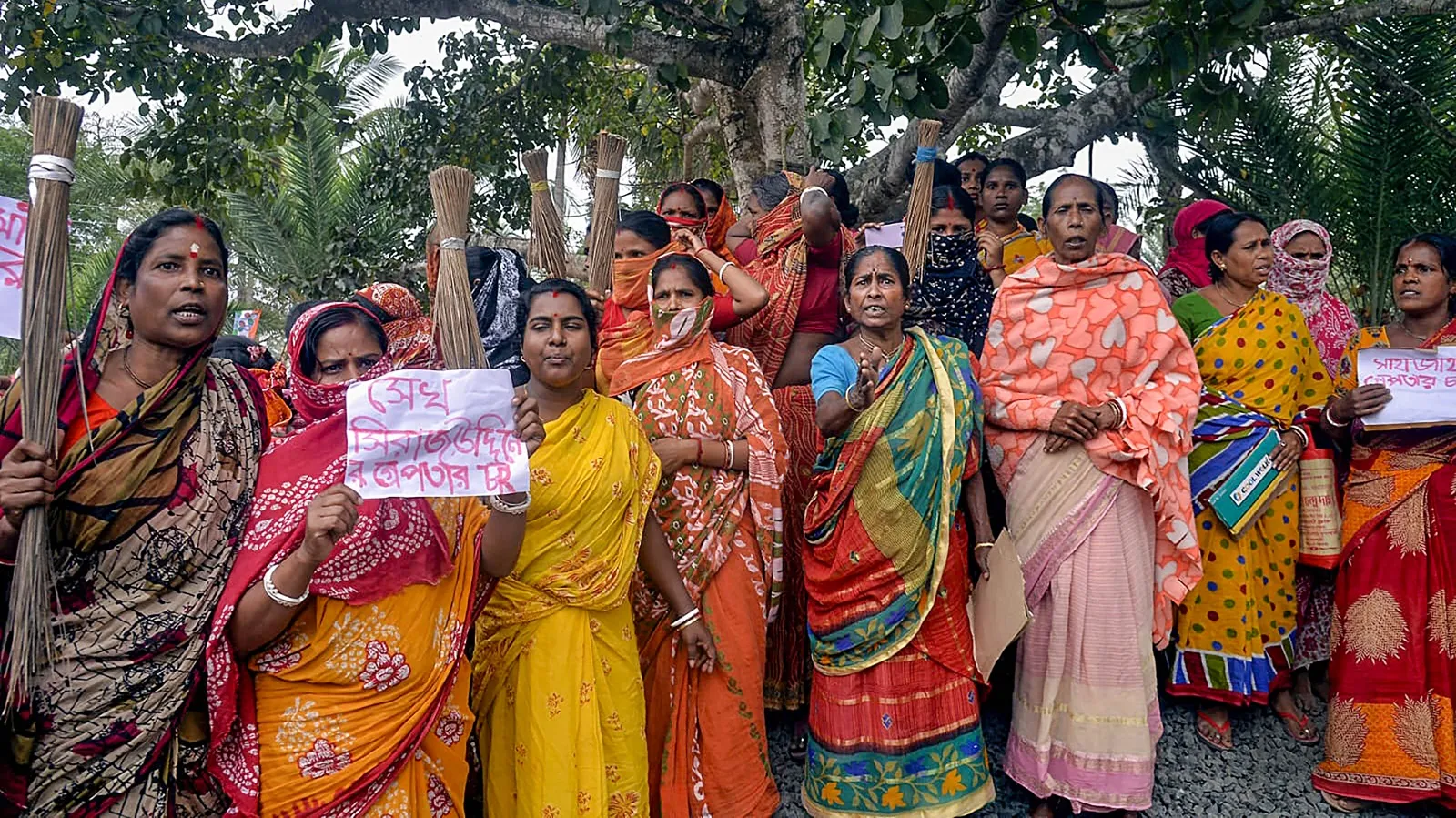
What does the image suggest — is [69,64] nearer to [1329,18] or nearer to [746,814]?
[746,814]

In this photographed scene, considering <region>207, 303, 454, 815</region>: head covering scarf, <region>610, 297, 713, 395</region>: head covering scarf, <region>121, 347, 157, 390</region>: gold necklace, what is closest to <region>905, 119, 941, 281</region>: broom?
<region>610, 297, 713, 395</region>: head covering scarf

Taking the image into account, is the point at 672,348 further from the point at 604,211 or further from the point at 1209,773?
the point at 1209,773

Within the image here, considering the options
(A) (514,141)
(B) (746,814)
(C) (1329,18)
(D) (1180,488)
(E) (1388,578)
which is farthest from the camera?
(A) (514,141)

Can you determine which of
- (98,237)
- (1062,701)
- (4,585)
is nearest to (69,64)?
(4,585)

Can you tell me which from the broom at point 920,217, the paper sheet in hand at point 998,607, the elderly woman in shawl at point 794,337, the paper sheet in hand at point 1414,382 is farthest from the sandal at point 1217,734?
the broom at point 920,217

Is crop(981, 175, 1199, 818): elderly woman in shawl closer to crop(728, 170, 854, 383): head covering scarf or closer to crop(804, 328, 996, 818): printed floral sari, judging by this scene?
crop(804, 328, 996, 818): printed floral sari

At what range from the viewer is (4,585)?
2518mm

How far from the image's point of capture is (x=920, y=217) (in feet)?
14.1

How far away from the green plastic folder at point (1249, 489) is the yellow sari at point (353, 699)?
302 centimetres

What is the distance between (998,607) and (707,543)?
101 centimetres

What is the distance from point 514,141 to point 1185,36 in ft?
→ 17.3

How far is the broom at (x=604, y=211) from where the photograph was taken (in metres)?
4.68

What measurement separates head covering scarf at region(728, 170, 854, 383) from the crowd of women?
0.07 ft

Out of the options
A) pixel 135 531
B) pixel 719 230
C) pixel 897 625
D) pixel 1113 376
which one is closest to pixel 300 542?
pixel 135 531
